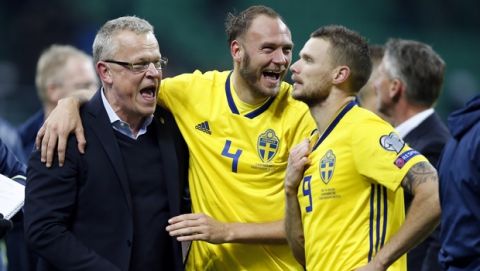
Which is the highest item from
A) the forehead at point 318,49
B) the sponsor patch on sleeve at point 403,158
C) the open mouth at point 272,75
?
the forehead at point 318,49

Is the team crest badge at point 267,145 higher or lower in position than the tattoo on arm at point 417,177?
higher

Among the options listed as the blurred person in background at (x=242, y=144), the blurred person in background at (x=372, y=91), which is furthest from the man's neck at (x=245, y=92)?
the blurred person in background at (x=372, y=91)

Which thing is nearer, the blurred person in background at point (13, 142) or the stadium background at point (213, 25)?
the blurred person in background at point (13, 142)

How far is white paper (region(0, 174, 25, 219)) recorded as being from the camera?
183 inches

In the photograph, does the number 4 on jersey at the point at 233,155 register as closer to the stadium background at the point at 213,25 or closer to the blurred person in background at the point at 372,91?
the blurred person in background at the point at 372,91

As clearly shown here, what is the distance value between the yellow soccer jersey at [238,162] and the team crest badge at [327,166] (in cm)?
42

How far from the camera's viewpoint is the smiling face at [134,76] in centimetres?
459

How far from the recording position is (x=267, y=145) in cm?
469

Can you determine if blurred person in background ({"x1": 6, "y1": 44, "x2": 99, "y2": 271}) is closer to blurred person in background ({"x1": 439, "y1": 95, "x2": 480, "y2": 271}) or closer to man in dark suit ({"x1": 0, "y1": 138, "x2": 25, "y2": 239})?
man in dark suit ({"x1": 0, "y1": 138, "x2": 25, "y2": 239})

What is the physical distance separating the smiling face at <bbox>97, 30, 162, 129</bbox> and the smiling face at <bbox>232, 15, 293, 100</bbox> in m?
0.47

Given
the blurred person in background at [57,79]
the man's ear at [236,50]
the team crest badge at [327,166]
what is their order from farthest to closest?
the blurred person in background at [57,79] → the man's ear at [236,50] → the team crest badge at [327,166]

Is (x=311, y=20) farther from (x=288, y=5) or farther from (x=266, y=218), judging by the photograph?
(x=266, y=218)

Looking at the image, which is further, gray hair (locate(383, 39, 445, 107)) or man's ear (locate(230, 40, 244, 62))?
gray hair (locate(383, 39, 445, 107))

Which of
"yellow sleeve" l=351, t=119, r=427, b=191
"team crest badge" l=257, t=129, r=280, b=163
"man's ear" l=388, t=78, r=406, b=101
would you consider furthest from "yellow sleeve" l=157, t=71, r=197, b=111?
"man's ear" l=388, t=78, r=406, b=101
